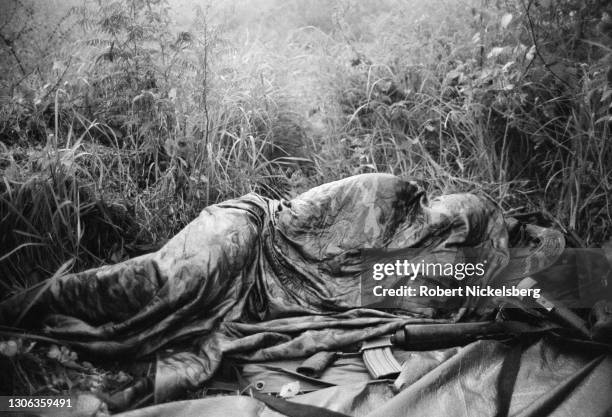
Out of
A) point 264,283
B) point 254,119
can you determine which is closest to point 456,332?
point 264,283

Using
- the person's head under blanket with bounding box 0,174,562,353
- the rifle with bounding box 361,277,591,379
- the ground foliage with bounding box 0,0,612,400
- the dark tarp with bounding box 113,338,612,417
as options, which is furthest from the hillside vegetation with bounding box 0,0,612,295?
the dark tarp with bounding box 113,338,612,417

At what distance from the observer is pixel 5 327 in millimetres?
1856

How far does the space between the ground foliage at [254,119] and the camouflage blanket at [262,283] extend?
405 millimetres

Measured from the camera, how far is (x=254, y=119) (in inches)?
123

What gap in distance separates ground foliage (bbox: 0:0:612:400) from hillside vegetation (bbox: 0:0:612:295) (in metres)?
0.01

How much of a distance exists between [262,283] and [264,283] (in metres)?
0.01

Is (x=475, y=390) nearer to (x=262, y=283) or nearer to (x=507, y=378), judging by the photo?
(x=507, y=378)

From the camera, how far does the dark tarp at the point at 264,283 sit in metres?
1.89

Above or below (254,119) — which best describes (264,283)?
below

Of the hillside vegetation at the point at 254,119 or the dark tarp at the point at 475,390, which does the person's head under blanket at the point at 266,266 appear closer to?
the dark tarp at the point at 475,390

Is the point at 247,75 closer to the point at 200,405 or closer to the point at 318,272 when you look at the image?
the point at 318,272

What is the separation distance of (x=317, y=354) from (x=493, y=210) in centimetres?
107

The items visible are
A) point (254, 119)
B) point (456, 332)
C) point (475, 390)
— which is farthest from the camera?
point (254, 119)

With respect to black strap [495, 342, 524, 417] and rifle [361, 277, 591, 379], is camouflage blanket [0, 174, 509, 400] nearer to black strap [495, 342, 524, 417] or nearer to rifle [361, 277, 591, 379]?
rifle [361, 277, 591, 379]
